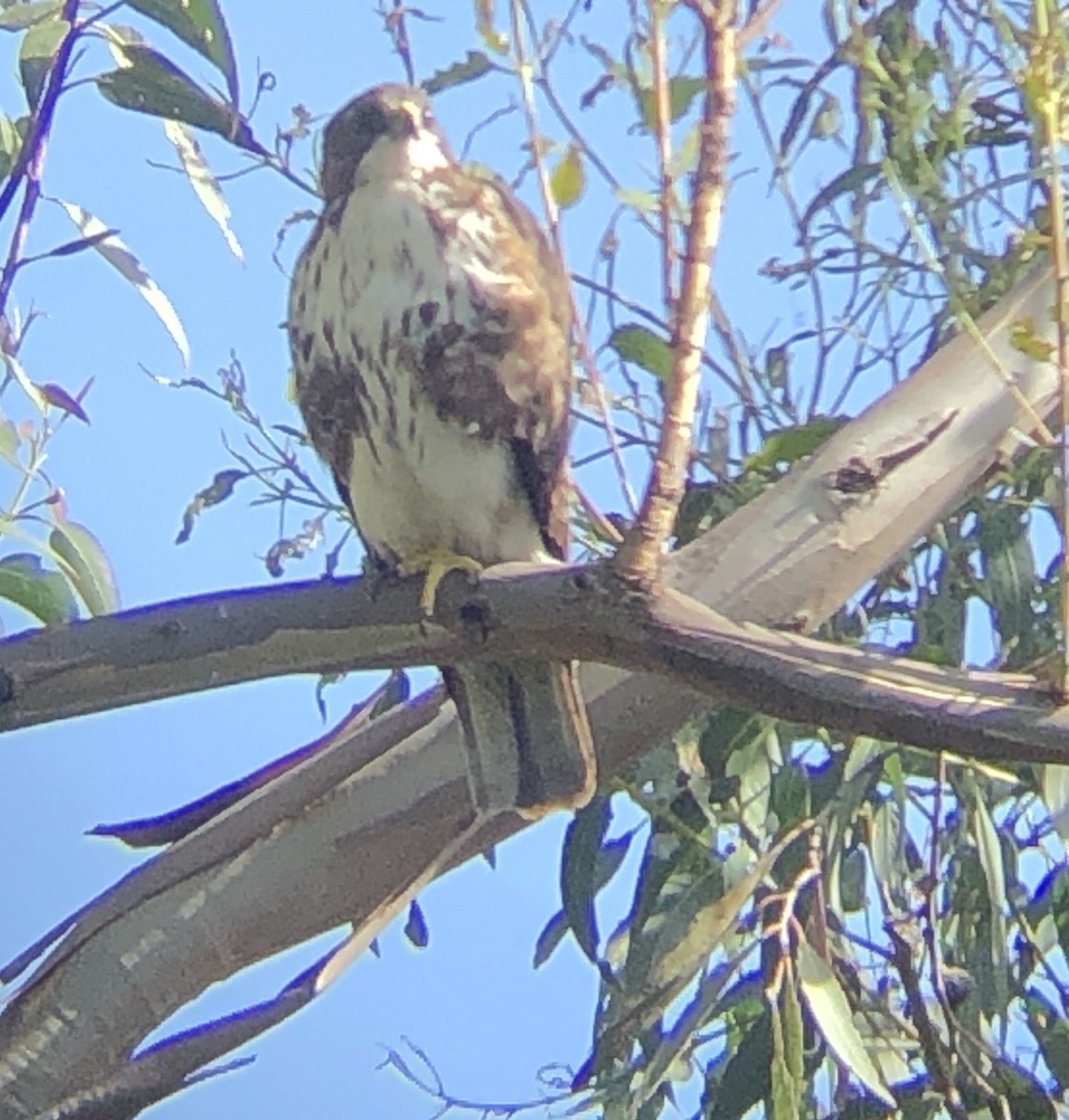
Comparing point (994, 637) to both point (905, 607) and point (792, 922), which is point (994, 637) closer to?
point (905, 607)

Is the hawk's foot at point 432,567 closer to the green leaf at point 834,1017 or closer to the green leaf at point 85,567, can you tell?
the green leaf at point 85,567

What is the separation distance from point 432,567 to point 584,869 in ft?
0.99

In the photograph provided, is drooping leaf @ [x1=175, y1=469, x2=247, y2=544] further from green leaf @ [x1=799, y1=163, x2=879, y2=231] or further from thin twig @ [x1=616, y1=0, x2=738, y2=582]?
thin twig @ [x1=616, y1=0, x2=738, y2=582]

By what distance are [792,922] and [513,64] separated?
591 mm

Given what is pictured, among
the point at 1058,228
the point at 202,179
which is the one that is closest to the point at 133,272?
the point at 202,179

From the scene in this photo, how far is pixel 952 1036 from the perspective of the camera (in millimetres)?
1350

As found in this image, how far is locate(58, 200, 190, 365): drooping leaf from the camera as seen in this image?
134 centimetres

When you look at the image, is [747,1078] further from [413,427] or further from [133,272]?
[133,272]

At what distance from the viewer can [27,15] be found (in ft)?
4.08

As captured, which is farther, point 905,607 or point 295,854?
point 905,607

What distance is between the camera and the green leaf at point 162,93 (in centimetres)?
131

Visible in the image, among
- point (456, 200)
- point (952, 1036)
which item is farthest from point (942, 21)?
point (952, 1036)

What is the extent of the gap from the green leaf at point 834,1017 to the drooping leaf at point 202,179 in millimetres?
549

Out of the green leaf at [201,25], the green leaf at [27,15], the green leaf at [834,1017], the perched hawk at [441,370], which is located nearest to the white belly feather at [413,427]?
the perched hawk at [441,370]
